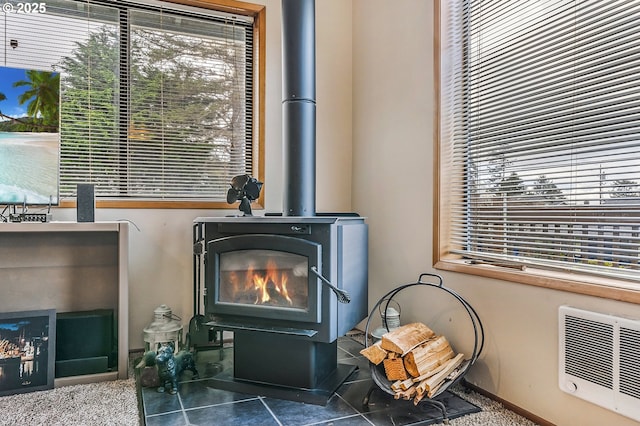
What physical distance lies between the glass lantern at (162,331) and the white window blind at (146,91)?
753 millimetres

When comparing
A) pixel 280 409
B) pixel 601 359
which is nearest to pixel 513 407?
pixel 601 359

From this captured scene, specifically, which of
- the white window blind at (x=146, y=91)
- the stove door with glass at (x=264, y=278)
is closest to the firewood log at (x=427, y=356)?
the stove door with glass at (x=264, y=278)

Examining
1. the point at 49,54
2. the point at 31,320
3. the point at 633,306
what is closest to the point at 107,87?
the point at 49,54

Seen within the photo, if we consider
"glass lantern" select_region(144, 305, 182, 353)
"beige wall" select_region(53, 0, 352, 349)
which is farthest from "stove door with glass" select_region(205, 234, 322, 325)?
"beige wall" select_region(53, 0, 352, 349)

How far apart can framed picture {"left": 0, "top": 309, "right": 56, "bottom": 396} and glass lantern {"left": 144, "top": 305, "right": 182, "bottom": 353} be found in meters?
0.49

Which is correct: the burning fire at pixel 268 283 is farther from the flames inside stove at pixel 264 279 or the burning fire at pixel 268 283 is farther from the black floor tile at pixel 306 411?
the black floor tile at pixel 306 411

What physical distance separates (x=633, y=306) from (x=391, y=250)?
1435 mm

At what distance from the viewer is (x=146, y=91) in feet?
9.27

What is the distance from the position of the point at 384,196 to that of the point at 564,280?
Result: 1330 mm

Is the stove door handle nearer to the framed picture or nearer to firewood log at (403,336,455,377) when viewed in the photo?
firewood log at (403,336,455,377)

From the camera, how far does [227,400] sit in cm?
200

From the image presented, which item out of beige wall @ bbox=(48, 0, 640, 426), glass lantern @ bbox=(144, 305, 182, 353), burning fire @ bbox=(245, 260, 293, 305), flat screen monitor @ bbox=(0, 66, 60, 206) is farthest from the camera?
glass lantern @ bbox=(144, 305, 182, 353)

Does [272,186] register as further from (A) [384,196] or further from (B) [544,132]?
(B) [544,132]

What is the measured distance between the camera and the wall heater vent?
4.75 feet
